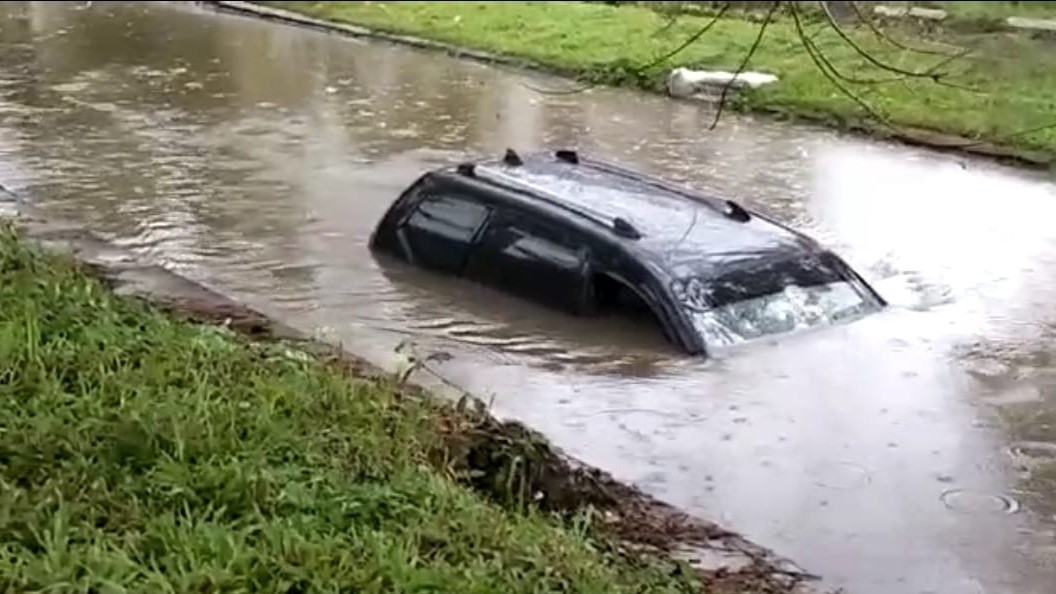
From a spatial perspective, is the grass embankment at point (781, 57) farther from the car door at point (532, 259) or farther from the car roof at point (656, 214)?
the car door at point (532, 259)

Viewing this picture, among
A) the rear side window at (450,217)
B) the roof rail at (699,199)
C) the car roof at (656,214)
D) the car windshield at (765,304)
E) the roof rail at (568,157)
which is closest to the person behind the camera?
the car windshield at (765,304)

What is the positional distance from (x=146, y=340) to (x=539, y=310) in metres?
3.25

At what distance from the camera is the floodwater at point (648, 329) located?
7.37m

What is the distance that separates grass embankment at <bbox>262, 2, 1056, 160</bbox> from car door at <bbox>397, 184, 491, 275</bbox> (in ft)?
7.30

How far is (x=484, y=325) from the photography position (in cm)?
1008

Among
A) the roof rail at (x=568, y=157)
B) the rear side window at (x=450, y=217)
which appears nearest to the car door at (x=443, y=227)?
the rear side window at (x=450, y=217)

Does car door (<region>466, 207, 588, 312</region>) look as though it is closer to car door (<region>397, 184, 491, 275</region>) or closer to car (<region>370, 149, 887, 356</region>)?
car (<region>370, 149, 887, 356</region>)

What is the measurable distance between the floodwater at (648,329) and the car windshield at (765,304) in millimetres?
174

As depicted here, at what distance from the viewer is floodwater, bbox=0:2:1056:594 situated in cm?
737

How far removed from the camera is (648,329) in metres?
9.79

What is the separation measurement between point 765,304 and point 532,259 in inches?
54.4

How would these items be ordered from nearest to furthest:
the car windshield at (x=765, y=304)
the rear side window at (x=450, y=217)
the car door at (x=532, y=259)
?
the car windshield at (x=765, y=304)
the car door at (x=532, y=259)
the rear side window at (x=450, y=217)

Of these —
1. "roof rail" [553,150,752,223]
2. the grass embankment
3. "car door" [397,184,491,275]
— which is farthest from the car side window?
the grass embankment

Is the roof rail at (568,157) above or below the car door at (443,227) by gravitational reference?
above
